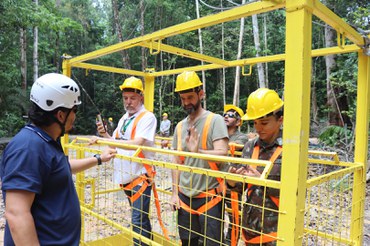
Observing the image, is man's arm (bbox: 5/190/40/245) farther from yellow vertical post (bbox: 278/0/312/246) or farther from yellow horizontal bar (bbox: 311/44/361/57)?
yellow horizontal bar (bbox: 311/44/361/57)

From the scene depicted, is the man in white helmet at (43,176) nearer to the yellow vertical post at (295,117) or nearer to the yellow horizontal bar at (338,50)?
the yellow vertical post at (295,117)

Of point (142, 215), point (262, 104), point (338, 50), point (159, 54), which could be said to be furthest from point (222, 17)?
point (159, 54)

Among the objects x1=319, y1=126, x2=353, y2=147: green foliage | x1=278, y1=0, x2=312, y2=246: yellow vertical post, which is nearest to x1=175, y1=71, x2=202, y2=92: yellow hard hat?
x1=278, y1=0, x2=312, y2=246: yellow vertical post

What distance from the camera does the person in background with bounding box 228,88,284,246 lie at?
85.4 inches

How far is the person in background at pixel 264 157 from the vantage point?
217cm

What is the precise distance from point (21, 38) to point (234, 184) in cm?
1938

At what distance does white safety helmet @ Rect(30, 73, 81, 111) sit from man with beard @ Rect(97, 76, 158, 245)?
1259mm

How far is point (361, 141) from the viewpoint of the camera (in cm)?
261

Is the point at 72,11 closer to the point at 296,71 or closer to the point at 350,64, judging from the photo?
the point at 350,64

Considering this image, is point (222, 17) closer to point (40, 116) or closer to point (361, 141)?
point (40, 116)

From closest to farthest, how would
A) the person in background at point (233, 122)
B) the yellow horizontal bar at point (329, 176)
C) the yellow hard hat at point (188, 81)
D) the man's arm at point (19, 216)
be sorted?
the man's arm at point (19, 216)
the yellow horizontal bar at point (329, 176)
the yellow hard hat at point (188, 81)
the person in background at point (233, 122)

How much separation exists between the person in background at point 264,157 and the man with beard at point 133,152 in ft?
3.76

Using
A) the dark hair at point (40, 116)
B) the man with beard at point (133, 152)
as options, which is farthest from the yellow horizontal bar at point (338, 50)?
the dark hair at point (40, 116)

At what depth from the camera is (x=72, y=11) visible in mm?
27094
